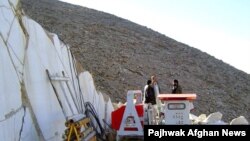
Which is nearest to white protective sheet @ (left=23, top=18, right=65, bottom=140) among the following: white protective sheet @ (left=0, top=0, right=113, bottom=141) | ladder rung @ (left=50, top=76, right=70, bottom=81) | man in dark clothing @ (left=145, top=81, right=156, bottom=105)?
white protective sheet @ (left=0, top=0, right=113, bottom=141)

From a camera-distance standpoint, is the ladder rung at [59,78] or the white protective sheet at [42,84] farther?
the ladder rung at [59,78]

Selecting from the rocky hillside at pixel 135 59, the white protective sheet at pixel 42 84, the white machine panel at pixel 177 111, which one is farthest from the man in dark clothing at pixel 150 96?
the rocky hillside at pixel 135 59

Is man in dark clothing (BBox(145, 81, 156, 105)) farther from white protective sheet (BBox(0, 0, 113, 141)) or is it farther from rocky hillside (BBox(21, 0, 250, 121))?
rocky hillside (BBox(21, 0, 250, 121))

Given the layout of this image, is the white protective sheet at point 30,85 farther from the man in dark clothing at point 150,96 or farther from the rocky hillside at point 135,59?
the rocky hillside at point 135,59

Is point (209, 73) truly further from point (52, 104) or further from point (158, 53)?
point (52, 104)

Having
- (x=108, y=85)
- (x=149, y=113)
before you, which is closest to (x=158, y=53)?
(x=108, y=85)

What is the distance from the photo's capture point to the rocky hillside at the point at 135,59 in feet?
98.8

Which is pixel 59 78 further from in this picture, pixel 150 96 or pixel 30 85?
pixel 150 96

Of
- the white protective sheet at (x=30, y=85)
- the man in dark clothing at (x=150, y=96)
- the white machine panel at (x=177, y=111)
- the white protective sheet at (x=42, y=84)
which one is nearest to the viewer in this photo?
the white protective sheet at (x=30, y=85)

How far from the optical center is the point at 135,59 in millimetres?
35062

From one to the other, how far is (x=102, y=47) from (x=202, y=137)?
2919 cm

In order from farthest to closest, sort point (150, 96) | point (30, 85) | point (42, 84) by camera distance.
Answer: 1. point (150, 96)
2. point (42, 84)
3. point (30, 85)

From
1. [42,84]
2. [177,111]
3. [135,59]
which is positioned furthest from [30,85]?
[135,59]

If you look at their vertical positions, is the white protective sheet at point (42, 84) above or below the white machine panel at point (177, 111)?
above
